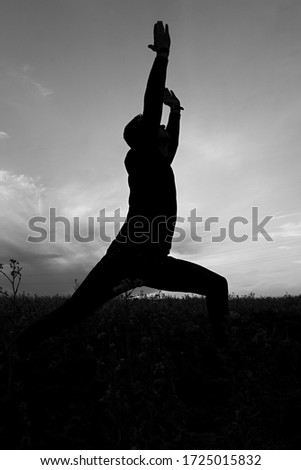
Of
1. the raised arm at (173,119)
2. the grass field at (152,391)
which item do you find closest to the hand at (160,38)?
the raised arm at (173,119)

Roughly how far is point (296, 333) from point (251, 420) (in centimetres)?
403

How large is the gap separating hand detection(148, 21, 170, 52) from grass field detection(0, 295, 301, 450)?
9.80 feet

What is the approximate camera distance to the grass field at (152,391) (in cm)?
407

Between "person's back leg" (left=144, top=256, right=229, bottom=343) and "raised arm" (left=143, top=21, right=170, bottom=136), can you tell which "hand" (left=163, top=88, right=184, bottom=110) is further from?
"person's back leg" (left=144, top=256, right=229, bottom=343)

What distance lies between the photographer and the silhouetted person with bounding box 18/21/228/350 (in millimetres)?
5043

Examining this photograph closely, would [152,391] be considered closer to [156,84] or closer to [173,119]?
[156,84]

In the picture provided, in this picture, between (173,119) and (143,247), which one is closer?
(143,247)

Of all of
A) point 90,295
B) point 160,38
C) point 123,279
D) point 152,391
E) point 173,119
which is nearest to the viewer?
point 152,391

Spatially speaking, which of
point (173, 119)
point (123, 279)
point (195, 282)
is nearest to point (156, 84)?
point (173, 119)

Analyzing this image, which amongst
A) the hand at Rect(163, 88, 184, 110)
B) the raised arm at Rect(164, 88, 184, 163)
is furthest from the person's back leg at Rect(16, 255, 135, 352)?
the hand at Rect(163, 88, 184, 110)

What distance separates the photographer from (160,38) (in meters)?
4.66

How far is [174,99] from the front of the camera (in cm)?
664

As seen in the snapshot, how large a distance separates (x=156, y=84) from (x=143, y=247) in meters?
1.93
